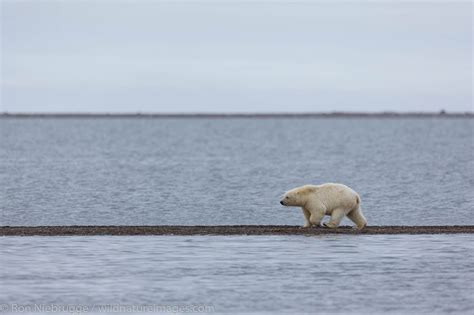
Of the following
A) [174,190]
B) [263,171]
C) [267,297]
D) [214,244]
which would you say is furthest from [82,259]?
[263,171]

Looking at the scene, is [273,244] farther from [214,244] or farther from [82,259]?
[82,259]

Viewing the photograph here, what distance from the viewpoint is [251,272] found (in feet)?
64.1

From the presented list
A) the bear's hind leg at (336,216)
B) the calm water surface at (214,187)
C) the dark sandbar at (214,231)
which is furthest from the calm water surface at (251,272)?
the calm water surface at (214,187)

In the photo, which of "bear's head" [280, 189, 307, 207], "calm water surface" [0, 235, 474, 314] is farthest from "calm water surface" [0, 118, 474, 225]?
"calm water surface" [0, 235, 474, 314]

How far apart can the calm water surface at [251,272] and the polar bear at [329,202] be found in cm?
127

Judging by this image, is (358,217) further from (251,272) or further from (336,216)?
(251,272)

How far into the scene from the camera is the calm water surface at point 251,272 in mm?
17188

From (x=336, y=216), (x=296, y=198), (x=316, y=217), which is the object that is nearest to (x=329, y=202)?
(x=336, y=216)

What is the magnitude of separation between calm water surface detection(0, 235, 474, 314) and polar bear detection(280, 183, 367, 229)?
1268mm

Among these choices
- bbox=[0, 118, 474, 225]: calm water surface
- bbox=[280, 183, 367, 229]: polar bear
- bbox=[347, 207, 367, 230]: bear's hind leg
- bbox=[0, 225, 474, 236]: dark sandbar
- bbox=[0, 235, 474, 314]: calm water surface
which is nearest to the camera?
bbox=[0, 235, 474, 314]: calm water surface

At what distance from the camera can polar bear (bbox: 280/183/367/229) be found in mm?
25578

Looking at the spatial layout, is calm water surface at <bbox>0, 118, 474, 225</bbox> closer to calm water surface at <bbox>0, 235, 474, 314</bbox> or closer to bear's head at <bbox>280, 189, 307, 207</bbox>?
bear's head at <bbox>280, 189, 307, 207</bbox>

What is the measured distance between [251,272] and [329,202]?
6.37 m

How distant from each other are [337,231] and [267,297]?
7.76 metres
